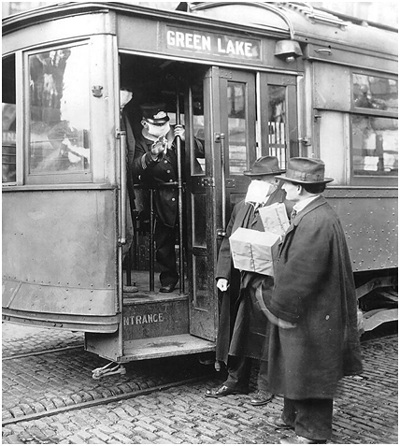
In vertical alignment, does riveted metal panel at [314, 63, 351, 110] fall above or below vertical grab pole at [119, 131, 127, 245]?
above

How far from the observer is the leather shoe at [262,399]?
15.1 feet

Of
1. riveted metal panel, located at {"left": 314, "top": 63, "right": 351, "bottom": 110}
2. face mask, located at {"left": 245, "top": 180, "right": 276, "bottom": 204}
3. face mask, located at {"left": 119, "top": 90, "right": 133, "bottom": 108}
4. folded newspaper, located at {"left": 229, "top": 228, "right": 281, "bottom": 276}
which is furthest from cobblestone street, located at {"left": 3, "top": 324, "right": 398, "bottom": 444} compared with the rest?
face mask, located at {"left": 119, "top": 90, "right": 133, "bottom": 108}

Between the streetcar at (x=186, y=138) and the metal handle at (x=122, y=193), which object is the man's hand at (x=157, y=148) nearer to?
the streetcar at (x=186, y=138)

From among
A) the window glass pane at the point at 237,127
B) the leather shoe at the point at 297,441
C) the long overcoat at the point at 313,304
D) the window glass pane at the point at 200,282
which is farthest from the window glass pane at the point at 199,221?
the leather shoe at the point at 297,441

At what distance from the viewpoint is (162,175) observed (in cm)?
552

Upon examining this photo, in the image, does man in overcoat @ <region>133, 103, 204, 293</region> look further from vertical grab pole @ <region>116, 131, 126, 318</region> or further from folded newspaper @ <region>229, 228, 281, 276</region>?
folded newspaper @ <region>229, 228, 281, 276</region>

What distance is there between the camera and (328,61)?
5.59m

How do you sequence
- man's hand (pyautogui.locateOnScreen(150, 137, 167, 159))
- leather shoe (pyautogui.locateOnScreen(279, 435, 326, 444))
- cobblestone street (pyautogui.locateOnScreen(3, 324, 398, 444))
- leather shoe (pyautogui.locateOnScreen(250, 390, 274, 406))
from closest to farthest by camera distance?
1. leather shoe (pyautogui.locateOnScreen(279, 435, 326, 444))
2. cobblestone street (pyautogui.locateOnScreen(3, 324, 398, 444))
3. leather shoe (pyautogui.locateOnScreen(250, 390, 274, 406))
4. man's hand (pyautogui.locateOnScreen(150, 137, 167, 159))

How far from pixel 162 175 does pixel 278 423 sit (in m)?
2.52

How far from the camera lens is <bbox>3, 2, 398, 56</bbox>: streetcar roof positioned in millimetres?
4469

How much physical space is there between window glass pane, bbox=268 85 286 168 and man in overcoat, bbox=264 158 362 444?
1.56m

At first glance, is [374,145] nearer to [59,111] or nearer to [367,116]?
[367,116]

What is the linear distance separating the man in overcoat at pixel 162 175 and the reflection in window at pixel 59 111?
1.12m

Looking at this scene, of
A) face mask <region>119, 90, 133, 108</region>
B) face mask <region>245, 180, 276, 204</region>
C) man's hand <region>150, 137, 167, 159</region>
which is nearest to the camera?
face mask <region>245, 180, 276, 204</region>
